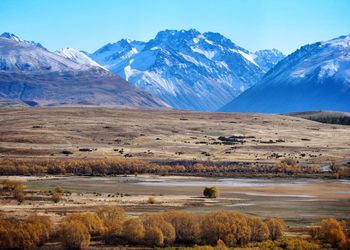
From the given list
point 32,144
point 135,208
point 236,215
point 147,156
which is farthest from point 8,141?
point 236,215

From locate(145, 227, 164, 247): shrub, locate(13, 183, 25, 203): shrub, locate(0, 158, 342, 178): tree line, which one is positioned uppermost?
locate(0, 158, 342, 178): tree line

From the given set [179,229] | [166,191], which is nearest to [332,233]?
[179,229]

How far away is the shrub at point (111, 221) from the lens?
185ft

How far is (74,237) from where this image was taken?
2040 inches

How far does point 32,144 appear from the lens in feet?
586

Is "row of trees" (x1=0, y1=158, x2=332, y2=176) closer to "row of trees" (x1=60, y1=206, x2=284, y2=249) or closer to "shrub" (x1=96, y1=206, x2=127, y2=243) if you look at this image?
"shrub" (x1=96, y1=206, x2=127, y2=243)

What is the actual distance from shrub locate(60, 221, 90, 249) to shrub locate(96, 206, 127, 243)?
317cm

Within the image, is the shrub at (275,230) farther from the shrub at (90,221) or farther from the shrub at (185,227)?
the shrub at (90,221)

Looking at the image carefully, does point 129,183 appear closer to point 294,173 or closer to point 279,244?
point 294,173

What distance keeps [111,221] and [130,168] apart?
252 ft

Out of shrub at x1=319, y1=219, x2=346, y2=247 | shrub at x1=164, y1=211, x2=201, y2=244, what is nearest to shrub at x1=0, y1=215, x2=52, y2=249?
shrub at x1=164, y1=211, x2=201, y2=244

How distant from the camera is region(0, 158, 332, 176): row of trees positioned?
127 m

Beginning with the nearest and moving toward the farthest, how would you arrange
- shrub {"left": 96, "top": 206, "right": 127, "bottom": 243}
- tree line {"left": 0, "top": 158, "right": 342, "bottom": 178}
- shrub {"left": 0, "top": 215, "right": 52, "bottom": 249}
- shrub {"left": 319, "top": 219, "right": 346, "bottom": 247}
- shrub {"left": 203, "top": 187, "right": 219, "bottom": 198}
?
shrub {"left": 0, "top": 215, "right": 52, "bottom": 249}, shrub {"left": 319, "top": 219, "right": 346, "bottom": 247}, shrub {"left": 96, "top": 206, "right": 127, "bottom": 243}, shrub {"left": 203, "top": 187, "right": 219, "bottom": 198}, tree line {"left": 0, "top": 158, "right": 342, "bottom": 178}

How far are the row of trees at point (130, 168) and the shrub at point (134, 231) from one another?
71.6m
